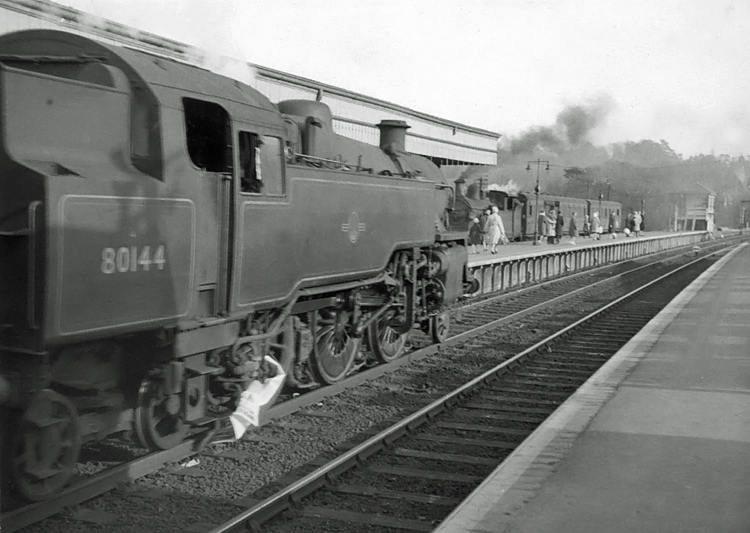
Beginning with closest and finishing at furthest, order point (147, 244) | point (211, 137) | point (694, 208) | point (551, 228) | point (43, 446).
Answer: point (43, 446)
point (147, 244)
point (211, 137)
point (551, 228)
point (694, 208)

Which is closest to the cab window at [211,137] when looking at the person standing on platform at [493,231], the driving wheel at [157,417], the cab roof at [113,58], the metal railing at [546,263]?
the cab roof at [113,58]

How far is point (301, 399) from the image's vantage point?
309 inches

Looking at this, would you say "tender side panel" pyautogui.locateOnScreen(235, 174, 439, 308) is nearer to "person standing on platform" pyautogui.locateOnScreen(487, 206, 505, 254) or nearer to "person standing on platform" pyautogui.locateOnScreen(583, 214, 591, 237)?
"person standing on platform" pyautogui.locateOnScreen(487, 206, 505, 254)

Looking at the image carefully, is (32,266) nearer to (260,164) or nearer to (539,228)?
(260,164)

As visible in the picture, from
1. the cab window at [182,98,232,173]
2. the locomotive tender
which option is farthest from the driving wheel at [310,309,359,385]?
the cab window at [182,98,232,173]

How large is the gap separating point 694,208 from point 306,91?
69317 millimetres

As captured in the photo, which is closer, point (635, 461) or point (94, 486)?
point (94, 486)

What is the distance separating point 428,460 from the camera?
658 cm

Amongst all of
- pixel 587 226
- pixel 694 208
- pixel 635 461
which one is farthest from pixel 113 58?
pixel 694 208

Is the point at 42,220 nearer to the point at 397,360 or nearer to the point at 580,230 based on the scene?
the point at 397,360

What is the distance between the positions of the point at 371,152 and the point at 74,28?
5.22 m

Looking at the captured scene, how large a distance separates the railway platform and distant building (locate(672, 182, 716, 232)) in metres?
74.7

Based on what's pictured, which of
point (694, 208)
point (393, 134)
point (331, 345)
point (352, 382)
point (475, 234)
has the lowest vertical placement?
point (352, 382)

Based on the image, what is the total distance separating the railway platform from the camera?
182 inches
